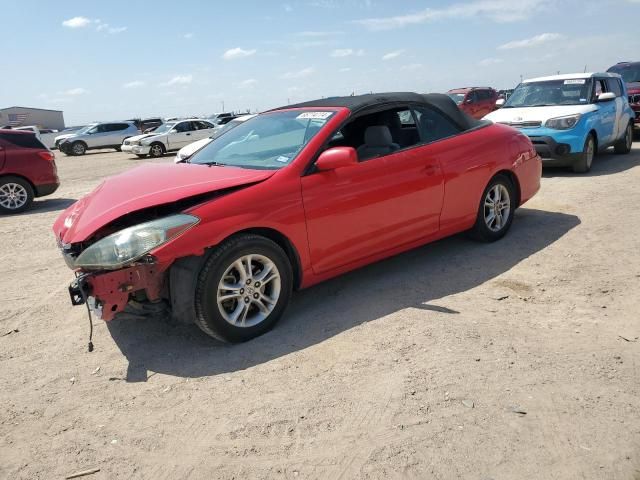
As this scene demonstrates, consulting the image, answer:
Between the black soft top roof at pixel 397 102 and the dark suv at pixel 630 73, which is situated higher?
the dark suv at pixel 630 73

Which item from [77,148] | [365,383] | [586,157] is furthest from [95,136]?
[365,383]

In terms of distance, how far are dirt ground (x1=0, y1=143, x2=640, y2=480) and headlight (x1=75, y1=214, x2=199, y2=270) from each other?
0.74 meters

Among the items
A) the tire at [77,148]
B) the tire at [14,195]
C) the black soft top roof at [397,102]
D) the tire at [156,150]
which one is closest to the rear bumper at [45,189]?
the tire at [14,195]

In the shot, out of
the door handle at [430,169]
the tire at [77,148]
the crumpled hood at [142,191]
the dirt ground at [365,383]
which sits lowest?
the dirt ground at [365,383]

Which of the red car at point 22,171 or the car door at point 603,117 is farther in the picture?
the red car at point 22,171

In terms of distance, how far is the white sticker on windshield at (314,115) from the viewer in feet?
14.0

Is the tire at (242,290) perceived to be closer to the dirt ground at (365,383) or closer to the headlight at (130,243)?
the dirt ground at (365,383)

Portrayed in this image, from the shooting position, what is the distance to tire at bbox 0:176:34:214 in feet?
31.5

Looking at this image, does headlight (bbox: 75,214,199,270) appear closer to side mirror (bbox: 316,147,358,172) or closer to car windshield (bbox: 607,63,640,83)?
side mirror (bbox: 316,147,358,172)

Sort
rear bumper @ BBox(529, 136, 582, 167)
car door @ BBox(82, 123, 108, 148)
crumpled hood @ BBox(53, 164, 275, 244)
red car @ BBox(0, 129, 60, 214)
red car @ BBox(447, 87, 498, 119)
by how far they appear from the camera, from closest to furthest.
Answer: crumpled hood @ BBox(53, 164, 275, 244) < rear bumper @ BBox(529, 136, 582, 167) < red car @ BBox(0, 129, 60, 214) < red car @ BBox(447, 87, 498, 119) < car door @ BBox(82, 123, 108, 148)

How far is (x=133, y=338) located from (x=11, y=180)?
7494 mm

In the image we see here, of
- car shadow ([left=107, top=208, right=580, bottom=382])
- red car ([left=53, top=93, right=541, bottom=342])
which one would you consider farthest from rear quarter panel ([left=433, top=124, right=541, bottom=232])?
car shadow ([left=107, top=208, right=580, bottom=382])

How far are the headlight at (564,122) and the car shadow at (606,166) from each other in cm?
84

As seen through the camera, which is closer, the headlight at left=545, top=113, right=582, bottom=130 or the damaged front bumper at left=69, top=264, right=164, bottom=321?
the damaged front bumper at left=69, top=264, right=164, bottom=321
